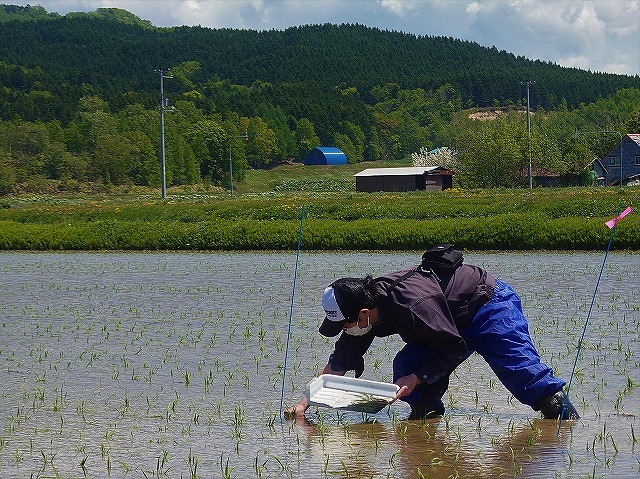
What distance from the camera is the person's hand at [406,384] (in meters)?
7.43

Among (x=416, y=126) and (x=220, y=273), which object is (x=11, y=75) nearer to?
(x=416, y=126)

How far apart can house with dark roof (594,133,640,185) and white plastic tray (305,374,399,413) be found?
94.2 meters

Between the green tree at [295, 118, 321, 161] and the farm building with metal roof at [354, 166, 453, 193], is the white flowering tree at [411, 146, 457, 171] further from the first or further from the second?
the green tree at [295, 118, 321, 161]

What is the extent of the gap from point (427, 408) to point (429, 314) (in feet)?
4.73

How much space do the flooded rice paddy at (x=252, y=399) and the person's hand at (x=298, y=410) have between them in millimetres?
81

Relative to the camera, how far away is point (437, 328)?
275 inches

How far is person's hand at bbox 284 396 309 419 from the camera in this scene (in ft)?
26.3

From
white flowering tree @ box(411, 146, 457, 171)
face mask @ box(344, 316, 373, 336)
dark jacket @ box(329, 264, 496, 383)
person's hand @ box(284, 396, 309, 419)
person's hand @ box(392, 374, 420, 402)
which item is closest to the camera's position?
dark jacket @ box(329, 264, 496, 383)

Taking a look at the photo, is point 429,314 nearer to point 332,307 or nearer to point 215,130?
point 332,307

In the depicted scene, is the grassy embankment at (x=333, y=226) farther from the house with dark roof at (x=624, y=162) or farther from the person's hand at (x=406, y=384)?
the house with dark roof at (x=624, y=162)

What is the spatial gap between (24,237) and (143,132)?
91.1 meters

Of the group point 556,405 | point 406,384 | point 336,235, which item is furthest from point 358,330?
point 336,235

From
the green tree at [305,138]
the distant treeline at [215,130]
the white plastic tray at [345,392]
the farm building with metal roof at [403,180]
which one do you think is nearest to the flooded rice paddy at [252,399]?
the white plastic tray at [345,392]

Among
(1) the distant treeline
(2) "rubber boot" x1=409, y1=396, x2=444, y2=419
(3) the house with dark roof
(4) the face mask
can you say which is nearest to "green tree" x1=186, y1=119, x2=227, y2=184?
(1) the distant treeline
